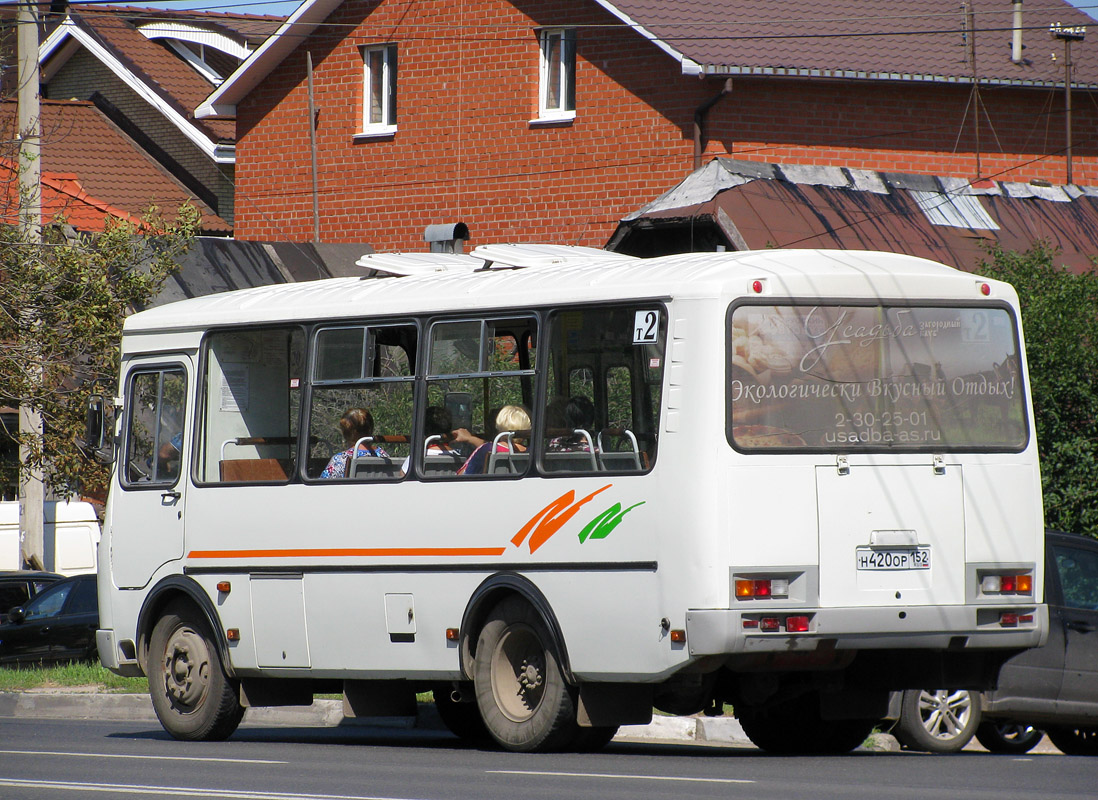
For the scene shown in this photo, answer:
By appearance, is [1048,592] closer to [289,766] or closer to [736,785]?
[736,785]

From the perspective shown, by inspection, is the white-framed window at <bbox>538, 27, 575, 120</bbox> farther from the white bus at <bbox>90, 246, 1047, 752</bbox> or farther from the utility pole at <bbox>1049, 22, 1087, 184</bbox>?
the white bus at <bbox>90, 246, 1047, 752</bbox>

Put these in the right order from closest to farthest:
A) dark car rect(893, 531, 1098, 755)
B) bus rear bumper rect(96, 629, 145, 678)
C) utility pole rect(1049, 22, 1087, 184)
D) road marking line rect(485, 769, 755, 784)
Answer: road marking line rect(485, 769, 755, 784) → dark car rect(893, 531, 1098, 755) → bus rear bumper rect(96, 629, 145, 678) → utility pole rect(1049, 22, 1087, 184)

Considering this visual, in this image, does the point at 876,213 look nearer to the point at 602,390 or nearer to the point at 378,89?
the point at 378,89

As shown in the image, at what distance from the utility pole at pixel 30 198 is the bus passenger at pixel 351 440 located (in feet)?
30.4

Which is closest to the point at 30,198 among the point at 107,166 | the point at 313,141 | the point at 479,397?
the point at 313,141

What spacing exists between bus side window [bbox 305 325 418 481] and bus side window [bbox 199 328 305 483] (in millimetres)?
332

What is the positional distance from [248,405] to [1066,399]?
303 inches

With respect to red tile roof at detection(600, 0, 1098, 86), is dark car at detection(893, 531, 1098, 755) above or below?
below

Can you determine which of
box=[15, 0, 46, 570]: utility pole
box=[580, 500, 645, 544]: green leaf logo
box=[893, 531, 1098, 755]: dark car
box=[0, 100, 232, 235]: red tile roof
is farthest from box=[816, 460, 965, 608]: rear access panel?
box=[0, 100, 232, 235]: red tile roof

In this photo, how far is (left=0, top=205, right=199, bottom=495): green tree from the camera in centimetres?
1994

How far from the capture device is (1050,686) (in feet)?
39.4

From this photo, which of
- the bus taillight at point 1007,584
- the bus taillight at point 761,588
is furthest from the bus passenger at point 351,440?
the bus taillight at point 1007,584

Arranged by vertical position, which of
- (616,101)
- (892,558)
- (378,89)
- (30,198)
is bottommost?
(892,558)

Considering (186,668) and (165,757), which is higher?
(186,668)
